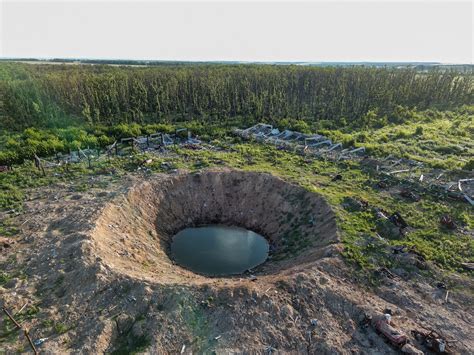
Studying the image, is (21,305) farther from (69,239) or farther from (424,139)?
(424,139)

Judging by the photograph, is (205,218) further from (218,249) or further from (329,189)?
(329,189)

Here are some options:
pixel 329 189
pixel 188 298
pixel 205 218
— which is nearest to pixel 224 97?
pixel 205 218

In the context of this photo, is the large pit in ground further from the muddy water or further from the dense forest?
the dense forest

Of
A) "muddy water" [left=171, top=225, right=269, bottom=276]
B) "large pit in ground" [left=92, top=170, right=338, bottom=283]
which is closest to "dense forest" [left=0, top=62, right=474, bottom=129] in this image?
"large pit in ground" [left=92, top=170, right=338, bottom=283]

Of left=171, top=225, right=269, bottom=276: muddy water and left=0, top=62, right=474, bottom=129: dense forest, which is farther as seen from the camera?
left=0, top=62, right=474, bottom=129: dense forest

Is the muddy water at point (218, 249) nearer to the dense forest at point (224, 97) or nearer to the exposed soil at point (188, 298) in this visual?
the exposed soil at point (188, 298)
